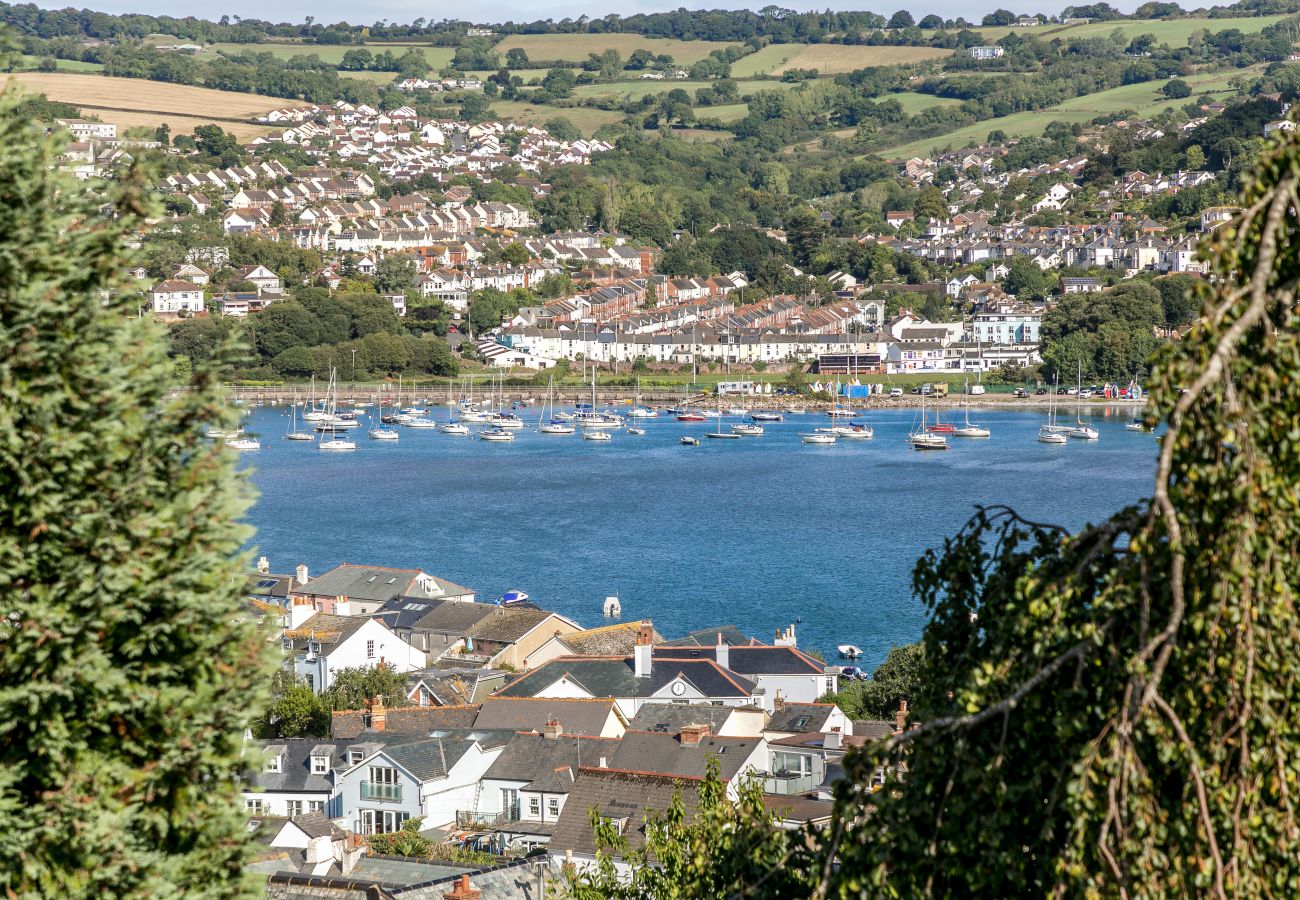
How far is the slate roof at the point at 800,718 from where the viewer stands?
636 inches

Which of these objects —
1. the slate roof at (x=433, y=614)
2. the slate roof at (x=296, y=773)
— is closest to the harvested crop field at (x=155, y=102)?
the slate roof at (x=433, y=614)

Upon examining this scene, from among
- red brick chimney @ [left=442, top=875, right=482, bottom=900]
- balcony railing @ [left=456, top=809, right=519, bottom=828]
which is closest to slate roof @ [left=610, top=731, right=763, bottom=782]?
balcony railing @ [left=456, top=809, right=519, bottom=828]

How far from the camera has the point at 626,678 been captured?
18.8 meters

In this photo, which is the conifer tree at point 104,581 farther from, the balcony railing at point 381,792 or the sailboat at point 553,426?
the sailboat at point 553,426

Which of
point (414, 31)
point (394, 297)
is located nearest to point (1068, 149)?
point (394, 297)

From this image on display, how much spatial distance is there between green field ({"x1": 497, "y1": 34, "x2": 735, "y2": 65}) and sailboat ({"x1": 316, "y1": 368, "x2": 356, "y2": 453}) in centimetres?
10141

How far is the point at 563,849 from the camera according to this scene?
1239cm

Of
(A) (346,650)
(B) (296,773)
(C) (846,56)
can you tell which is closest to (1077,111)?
(C) (846,56)

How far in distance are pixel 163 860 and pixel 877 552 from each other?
3157 cm

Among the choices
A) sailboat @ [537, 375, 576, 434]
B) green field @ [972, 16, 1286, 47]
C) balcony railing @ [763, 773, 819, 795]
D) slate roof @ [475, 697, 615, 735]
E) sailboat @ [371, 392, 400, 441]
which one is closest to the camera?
balcony railing @ [763, 773, 819, 795]

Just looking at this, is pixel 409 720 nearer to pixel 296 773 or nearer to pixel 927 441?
pixel 296 773

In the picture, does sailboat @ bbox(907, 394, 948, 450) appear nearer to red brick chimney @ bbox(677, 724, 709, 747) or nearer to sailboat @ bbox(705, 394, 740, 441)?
sailboat @ bbox(705, 394, 740, 441)

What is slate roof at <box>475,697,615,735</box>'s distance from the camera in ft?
54.8

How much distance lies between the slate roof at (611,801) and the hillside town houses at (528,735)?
19 millimetres
